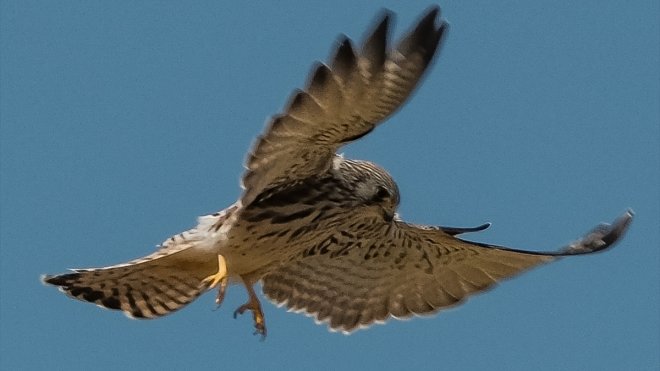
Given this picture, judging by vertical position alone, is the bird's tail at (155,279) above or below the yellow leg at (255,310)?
above

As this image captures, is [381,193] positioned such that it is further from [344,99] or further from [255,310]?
[344,99]

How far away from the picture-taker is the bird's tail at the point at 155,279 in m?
8.63

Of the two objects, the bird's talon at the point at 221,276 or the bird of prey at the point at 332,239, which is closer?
the bird of prey at the point at 332,239

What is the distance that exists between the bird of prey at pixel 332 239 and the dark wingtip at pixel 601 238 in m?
0.01

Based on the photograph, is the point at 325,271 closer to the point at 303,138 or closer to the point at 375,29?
the point at 303,138

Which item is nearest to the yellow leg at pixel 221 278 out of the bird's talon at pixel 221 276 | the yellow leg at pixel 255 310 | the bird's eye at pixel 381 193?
the bird's talon at pixel 221 276

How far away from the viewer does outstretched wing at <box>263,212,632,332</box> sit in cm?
932

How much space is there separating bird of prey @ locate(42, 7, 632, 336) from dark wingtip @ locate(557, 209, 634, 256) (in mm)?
11

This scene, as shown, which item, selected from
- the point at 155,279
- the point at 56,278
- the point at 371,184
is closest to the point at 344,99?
the point at 371,184

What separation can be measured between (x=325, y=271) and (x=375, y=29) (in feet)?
10.4

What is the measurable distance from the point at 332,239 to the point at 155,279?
1159mm

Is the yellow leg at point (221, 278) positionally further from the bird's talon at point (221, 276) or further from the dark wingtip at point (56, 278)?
the dark wingtip at point (56, 278)

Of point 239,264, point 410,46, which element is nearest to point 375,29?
point 410,46

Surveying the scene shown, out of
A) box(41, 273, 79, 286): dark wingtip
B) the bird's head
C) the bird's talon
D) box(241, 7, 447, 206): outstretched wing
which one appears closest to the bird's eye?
the bird's head
